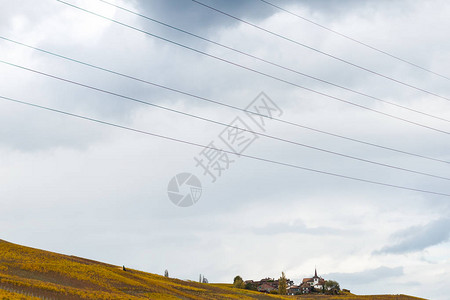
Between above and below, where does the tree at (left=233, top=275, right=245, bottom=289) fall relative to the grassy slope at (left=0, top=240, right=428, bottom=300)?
above

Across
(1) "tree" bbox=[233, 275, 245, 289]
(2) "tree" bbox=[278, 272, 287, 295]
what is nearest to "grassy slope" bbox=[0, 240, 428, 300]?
(2) "tree" bbox=[278, 272, 287, 295]

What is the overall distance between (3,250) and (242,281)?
357ft

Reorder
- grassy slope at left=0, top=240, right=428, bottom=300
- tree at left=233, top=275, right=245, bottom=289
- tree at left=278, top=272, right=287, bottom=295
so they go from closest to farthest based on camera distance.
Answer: grassy slope at left=0, top=240, right=428, bottom=300, tree at left=278, top=272, right=287, bottom=295, tree at left=233, top=275, right=245, bottom=289

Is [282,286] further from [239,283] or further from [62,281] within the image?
[62,281]

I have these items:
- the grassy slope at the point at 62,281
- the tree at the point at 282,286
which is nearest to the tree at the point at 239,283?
the tree at the point at 282,286

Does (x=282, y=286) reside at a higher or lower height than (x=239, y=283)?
lower

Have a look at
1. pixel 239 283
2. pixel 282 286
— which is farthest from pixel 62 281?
pixel 282 286

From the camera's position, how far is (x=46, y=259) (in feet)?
338

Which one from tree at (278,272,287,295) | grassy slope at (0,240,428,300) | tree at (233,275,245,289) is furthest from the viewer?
tree at (233,275,245,289)

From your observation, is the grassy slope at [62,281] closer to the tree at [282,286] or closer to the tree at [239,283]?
the tree at [282,286]

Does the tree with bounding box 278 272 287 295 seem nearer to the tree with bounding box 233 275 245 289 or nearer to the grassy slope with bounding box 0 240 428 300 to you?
the tree with bounding box 233 275 245 289

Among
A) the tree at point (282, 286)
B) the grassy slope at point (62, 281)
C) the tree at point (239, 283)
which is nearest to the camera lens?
the grassy slope at point (62, 281)

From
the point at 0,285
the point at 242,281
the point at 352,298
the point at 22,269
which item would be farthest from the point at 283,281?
the point at 0,285

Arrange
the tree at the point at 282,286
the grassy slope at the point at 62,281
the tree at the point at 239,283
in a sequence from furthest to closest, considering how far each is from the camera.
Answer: the tree at the point at 239,283
the tree at the point at 282,286
the grassy slope at the point at 62,281
